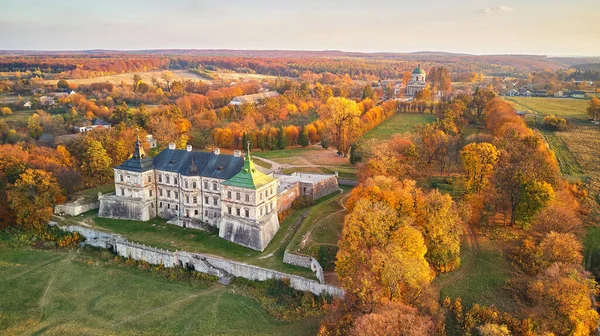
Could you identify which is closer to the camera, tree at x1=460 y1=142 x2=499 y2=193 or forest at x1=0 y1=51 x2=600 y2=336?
forest at x1=0 y1=51 x2=600 y2=336

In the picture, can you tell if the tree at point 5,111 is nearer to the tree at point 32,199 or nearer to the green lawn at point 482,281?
the tree at point 32,199

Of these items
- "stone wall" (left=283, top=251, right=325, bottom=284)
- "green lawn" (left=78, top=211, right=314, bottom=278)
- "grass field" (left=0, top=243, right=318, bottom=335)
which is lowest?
"grass field" (left=0, top=243, right=318, bottom=335)

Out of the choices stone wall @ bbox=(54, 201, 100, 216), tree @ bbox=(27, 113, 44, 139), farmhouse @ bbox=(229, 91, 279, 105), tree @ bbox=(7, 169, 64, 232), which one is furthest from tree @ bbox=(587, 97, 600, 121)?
tree @ bbox=(27, 113, 44, 139)

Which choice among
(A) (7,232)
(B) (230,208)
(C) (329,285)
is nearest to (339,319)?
(C) (329,285)

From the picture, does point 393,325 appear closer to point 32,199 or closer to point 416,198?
point 416,198

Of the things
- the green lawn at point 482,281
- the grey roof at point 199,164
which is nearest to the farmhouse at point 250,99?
the grey roof at point 199,164

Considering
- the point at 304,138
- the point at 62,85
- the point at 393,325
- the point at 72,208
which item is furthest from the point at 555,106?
the point at 62,85

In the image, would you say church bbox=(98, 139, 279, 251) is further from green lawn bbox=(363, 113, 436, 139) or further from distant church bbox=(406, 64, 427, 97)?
distant church bbox=(406, 64, 427, 97)
